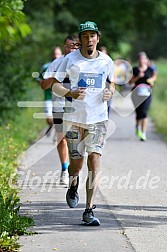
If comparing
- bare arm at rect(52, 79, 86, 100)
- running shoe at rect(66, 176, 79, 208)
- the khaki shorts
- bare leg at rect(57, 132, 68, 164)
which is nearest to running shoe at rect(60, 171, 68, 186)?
bare leg at rect(57, 132, 68, 164)

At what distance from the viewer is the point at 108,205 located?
31.8ft

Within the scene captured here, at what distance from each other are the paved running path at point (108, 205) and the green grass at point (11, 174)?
16cm

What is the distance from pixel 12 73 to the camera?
19969 mm

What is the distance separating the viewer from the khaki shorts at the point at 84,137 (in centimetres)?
859

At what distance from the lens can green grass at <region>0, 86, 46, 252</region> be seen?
25.0 feet

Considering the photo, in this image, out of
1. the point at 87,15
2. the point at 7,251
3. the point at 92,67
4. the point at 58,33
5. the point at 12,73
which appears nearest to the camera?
the point at 7,251

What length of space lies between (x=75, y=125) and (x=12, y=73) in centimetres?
1147

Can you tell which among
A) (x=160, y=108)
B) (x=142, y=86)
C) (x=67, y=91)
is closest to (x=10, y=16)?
(x=67, y=91)

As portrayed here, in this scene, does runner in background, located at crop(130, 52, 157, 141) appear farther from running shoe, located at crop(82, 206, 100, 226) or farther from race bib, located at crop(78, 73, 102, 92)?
running shoe, located at crop(82, 206, 100, 226)

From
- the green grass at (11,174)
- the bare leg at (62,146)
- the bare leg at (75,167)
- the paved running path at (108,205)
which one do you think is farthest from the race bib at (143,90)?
the bare leg at (75,167)

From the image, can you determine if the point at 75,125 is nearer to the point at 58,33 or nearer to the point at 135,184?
the point at 135,184

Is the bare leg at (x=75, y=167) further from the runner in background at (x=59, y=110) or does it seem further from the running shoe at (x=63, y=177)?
Answer: the running shoe at (x=63, y=177)

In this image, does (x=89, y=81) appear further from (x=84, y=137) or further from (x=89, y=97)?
(x=84, y=137)

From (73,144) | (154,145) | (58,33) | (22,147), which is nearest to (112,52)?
(58,33)
